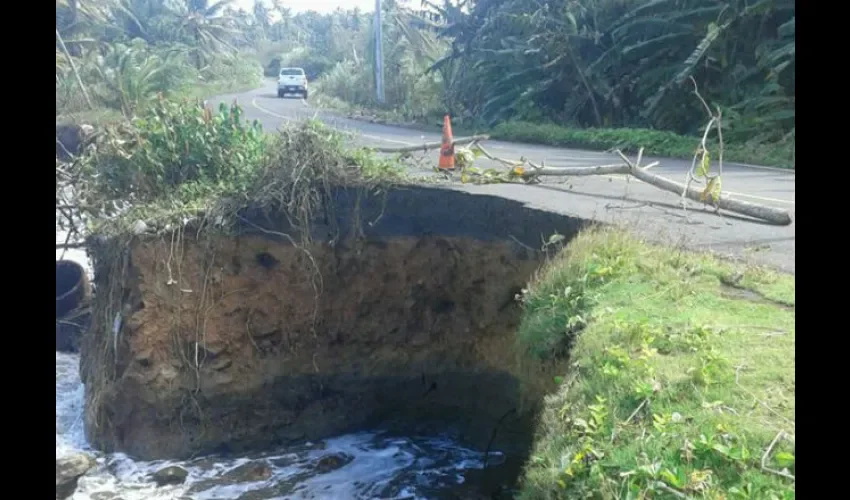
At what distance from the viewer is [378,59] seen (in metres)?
34.6

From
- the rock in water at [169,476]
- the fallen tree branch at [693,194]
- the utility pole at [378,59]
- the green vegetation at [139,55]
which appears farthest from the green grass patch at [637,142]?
the utility pole at [378,59]

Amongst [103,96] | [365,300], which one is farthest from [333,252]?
[103,96]

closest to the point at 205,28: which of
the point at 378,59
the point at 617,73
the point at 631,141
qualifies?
the point at 378,59

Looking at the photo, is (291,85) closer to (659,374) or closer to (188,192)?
(188,192)

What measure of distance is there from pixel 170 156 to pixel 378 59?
2487 cm

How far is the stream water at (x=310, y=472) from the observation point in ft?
27.2

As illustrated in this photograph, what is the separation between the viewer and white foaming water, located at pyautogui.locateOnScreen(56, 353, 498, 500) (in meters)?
8.31

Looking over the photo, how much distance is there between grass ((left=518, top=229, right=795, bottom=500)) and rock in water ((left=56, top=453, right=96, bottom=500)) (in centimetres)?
460

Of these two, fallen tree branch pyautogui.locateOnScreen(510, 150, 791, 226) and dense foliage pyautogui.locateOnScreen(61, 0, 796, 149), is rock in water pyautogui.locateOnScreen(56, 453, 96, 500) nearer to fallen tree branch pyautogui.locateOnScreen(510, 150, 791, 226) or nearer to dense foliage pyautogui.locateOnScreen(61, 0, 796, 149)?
fallen tree branch pyautogui.locateOnScreen(510, 150, 791, 226)

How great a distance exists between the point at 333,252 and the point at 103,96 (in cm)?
2040

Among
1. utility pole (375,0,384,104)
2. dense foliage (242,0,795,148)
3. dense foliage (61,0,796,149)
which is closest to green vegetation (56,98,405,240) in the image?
dense foliage (61,0,796,149)
